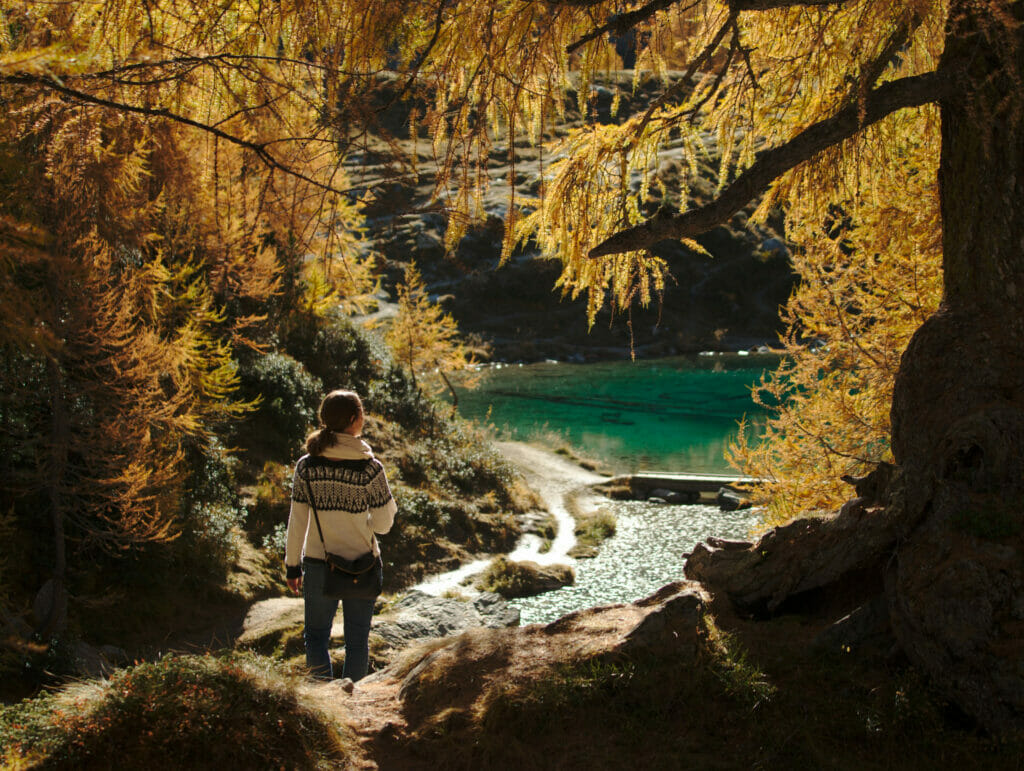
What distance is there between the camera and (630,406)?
34219 millimetres

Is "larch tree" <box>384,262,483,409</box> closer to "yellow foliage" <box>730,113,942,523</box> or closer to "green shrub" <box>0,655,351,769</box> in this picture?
"yellow foliage" <box>730,113,942,523</box>

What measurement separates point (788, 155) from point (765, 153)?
0.42 feet

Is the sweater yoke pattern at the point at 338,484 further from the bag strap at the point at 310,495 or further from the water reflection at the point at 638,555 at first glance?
the water reflection at the point at 638,555

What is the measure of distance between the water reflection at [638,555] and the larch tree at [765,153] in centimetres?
677

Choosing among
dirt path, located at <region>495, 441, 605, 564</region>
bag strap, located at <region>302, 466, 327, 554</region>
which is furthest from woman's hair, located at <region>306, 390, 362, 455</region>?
dirt path, located at <region>495, 441, 605, 564</region>

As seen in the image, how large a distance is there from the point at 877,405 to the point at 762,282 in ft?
207

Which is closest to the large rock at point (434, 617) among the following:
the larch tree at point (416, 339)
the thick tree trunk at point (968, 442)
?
the thick tree trunk at point (968, 442)

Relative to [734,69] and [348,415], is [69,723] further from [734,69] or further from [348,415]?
[734,69]

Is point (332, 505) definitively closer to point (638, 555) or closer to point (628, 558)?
point (628, 558)

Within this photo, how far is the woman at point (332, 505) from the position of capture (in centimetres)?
370

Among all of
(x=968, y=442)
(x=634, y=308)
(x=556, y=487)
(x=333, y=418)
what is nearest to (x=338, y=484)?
(x=333, y=418)

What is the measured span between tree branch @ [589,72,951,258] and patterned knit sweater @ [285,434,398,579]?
5.49 feet

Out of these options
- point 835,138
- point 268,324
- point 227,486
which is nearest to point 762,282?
point 268,324

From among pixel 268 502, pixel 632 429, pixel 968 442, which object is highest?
pixel 968 442
